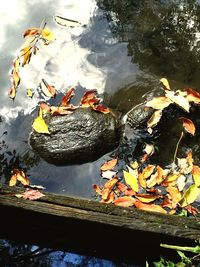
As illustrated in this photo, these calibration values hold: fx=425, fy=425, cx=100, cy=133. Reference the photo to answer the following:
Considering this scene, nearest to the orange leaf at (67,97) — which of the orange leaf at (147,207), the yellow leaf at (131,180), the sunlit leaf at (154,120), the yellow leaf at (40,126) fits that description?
the yellow leaf at (40,126)

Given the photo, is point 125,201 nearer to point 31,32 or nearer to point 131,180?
point 131,180

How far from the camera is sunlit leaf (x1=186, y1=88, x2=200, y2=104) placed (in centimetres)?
481

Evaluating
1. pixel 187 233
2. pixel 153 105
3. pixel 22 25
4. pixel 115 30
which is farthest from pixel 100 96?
pixel 187 233

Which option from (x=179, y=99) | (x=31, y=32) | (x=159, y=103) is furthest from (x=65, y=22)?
(x=179, y=99)

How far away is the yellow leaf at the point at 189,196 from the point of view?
4230 millimetres

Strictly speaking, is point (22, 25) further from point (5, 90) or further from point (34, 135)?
point (34, 135)

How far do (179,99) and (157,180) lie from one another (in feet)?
3.27

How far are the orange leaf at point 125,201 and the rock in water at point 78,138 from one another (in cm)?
62

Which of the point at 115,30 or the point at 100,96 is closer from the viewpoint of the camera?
the point at 100,96

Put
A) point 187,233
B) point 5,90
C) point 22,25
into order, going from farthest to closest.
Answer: point 22,25
point 5,90
point 187,233

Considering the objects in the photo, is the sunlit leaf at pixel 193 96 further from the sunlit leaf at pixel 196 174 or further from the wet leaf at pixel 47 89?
the wet leaf at pixel 47 89

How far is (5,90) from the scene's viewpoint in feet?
18.1

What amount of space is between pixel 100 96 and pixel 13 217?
1.82 meters

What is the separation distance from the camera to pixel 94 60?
5586 mm
